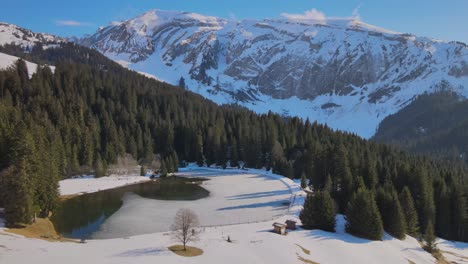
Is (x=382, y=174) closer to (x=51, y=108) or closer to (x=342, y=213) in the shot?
(x=342, y=213)

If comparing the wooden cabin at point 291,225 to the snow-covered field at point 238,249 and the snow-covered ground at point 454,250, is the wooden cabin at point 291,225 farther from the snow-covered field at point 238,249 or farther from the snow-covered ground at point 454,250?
the snow-covered ground at point 454,250

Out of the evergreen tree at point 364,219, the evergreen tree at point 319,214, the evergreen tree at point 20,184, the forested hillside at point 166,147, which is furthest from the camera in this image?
the evergreen tree at point 319,214

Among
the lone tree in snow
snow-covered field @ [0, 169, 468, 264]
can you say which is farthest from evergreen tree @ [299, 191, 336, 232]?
the lone tree in snow

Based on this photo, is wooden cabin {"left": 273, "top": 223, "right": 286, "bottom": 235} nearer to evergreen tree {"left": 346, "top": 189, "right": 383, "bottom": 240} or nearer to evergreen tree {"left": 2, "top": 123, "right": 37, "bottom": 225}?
evergreen tree {"left": 346, "top": 189, "right": 383, "bottom": 240}

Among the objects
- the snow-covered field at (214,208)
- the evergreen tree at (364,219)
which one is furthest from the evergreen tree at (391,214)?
the snow-covered field at (214,208)

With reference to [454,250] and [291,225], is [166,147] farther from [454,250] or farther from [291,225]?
[454,250]
